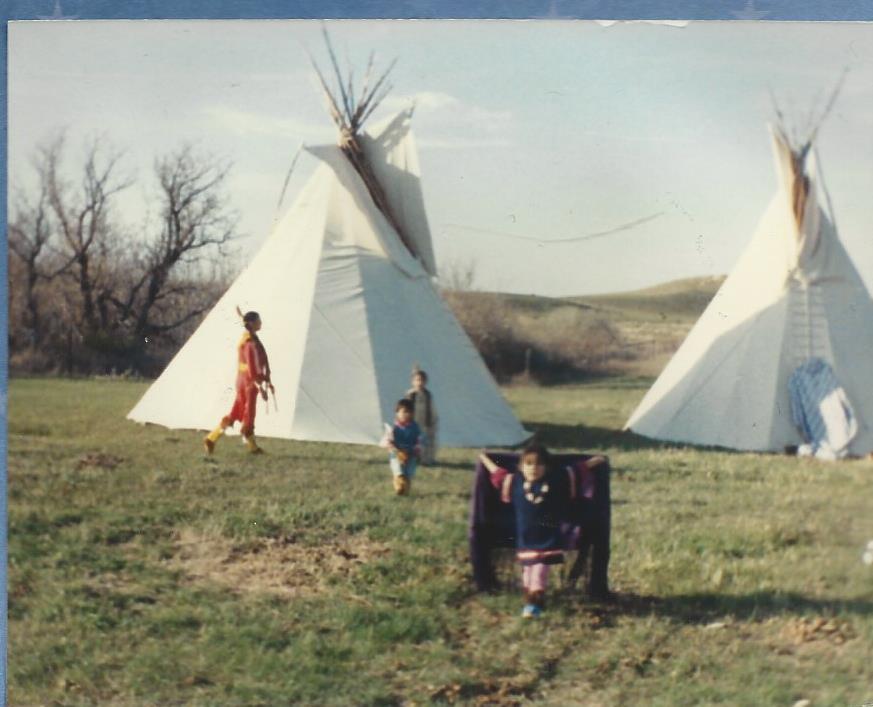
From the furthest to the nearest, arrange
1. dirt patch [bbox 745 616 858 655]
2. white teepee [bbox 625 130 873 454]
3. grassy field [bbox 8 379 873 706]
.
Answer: white teepee [bbox 625 130 873 454], dirt patch [bbox 745 616 858 655], grassy field [bbox 8 379 873 706]

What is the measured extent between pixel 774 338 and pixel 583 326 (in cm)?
99

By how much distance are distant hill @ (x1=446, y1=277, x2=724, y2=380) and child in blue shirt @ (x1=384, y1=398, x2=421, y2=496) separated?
0.43 metres

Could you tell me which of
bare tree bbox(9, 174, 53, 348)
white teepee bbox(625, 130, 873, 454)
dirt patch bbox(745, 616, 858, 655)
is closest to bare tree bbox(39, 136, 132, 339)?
bare tree bbox(9, 174, 53, 348)

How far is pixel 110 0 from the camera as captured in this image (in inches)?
154

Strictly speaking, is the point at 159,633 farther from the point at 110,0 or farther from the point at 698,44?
the point at 698,44

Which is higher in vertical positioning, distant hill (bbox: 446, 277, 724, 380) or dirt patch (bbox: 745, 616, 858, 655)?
distant hill (bbox: 446, 277, 724, 380)

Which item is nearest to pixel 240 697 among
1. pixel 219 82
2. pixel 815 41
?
pixel 219 82

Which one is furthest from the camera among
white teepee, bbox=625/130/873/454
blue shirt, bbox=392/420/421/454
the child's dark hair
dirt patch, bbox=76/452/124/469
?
white teepee, bbox=625/130/873/454

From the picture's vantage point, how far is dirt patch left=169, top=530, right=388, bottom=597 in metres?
3.94

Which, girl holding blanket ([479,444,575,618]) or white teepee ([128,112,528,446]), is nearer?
girl holding blanket ([479,444,575,618])

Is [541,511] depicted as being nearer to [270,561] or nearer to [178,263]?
[270,561]

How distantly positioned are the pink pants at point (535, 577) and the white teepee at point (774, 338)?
36.5 inches

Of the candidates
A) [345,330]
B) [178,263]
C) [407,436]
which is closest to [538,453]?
Answer: [407,436]

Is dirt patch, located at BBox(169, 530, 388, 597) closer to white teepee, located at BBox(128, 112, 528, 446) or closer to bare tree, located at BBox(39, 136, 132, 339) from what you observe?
white teepee, located at BBox(128, 112, 528, 446)
